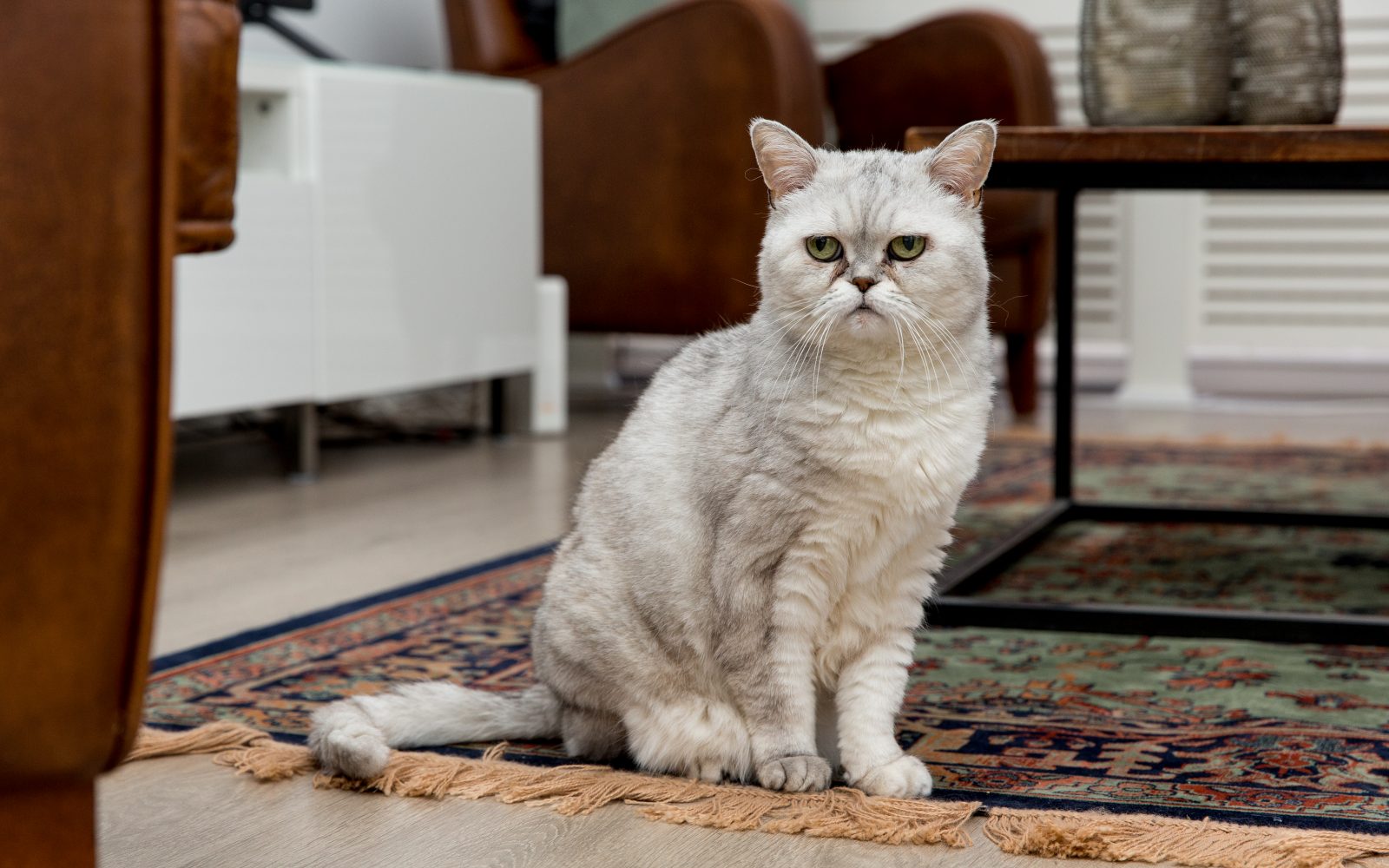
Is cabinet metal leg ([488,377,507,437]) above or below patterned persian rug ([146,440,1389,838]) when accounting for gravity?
above

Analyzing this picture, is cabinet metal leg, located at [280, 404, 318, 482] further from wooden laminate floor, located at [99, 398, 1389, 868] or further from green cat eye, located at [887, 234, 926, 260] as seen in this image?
green cat eye, located at [887, 234, 926, 260]

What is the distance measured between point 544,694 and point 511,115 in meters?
2.24

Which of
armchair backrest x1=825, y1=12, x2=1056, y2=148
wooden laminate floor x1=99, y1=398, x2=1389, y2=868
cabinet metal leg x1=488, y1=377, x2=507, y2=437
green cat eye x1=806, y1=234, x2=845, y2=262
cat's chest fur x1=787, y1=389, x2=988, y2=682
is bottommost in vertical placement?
wooden laminate floor x1=99, y1=398, x2=1389, y2=868

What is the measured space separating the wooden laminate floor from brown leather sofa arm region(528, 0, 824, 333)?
371 mm

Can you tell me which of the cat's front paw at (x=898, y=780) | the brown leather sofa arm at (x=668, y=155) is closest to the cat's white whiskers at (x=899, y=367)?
A: the cat's front paw at (x=898, y=780)

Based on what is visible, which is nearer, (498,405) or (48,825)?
(48,825)

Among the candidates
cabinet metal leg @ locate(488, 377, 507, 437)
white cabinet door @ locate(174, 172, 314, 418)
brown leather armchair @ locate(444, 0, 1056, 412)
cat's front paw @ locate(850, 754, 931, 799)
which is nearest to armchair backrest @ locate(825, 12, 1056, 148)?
brown leather armchair @ locate(444, 0, 1056, 412)

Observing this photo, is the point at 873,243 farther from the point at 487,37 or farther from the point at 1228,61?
the point at 487,37

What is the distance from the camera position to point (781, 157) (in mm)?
1227

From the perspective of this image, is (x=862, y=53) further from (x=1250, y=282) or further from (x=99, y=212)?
(x=99, y=212)

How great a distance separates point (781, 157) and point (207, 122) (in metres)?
0.43

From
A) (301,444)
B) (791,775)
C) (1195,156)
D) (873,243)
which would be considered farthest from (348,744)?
(301,444)

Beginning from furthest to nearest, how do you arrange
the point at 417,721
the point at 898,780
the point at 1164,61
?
the point at 1164,61 → the point at 417,721 → the point at 898,780

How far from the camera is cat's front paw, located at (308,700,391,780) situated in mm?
1213
